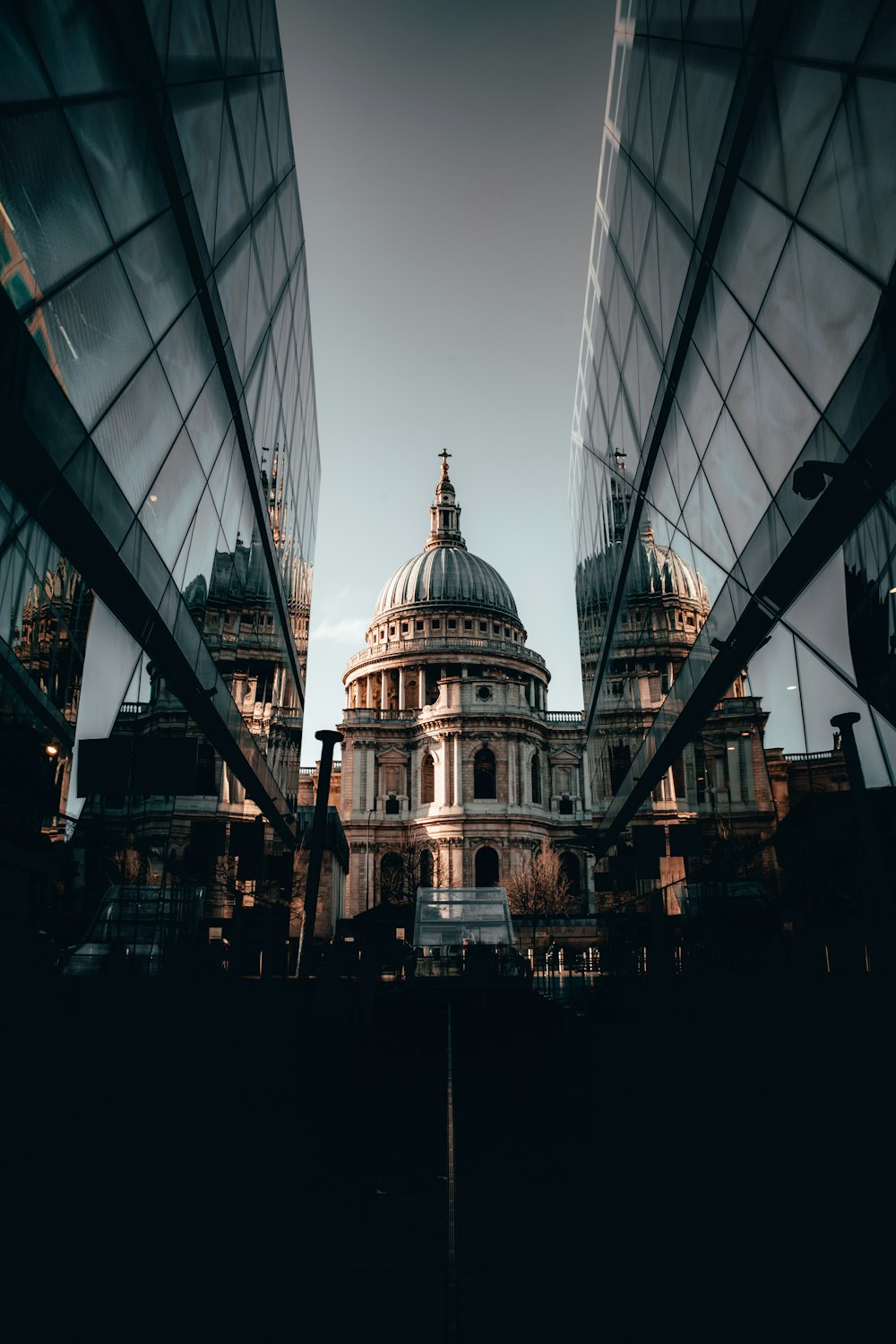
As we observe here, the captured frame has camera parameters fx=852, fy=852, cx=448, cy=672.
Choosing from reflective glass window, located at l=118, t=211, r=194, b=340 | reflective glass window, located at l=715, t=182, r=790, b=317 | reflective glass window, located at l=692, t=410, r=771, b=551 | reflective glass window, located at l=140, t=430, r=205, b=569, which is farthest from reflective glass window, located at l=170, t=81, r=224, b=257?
reflective glass window, located at l=692, t=410, r=771, b=551

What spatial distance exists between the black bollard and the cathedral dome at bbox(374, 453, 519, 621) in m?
79.2

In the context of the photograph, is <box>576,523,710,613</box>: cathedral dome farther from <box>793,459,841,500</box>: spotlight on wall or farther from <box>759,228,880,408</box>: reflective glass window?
<box>793,459,841,500</box>: spotlight on wall

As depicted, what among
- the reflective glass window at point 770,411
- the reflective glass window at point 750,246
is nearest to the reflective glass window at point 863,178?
the reflective glass window at point 750,246

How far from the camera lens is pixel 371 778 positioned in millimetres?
85750

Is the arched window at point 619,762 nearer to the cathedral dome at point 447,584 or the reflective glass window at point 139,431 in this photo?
the reflective glass window at point 139,431

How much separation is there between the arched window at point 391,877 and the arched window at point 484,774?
10039 millimetres

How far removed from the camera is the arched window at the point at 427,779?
8419 cm

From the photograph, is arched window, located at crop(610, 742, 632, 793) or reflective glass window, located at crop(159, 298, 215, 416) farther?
arched window, located at crop(610, 742, 632, 793)

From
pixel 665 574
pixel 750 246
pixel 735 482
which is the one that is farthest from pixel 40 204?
pixel 665 574

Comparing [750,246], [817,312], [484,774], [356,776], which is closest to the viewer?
[817,312]

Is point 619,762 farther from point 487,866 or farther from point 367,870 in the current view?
point 367,870

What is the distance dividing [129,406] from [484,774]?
74.0 meters

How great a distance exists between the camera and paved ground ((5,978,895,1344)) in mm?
3328

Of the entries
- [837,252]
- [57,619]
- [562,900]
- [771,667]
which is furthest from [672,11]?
[562,900]
